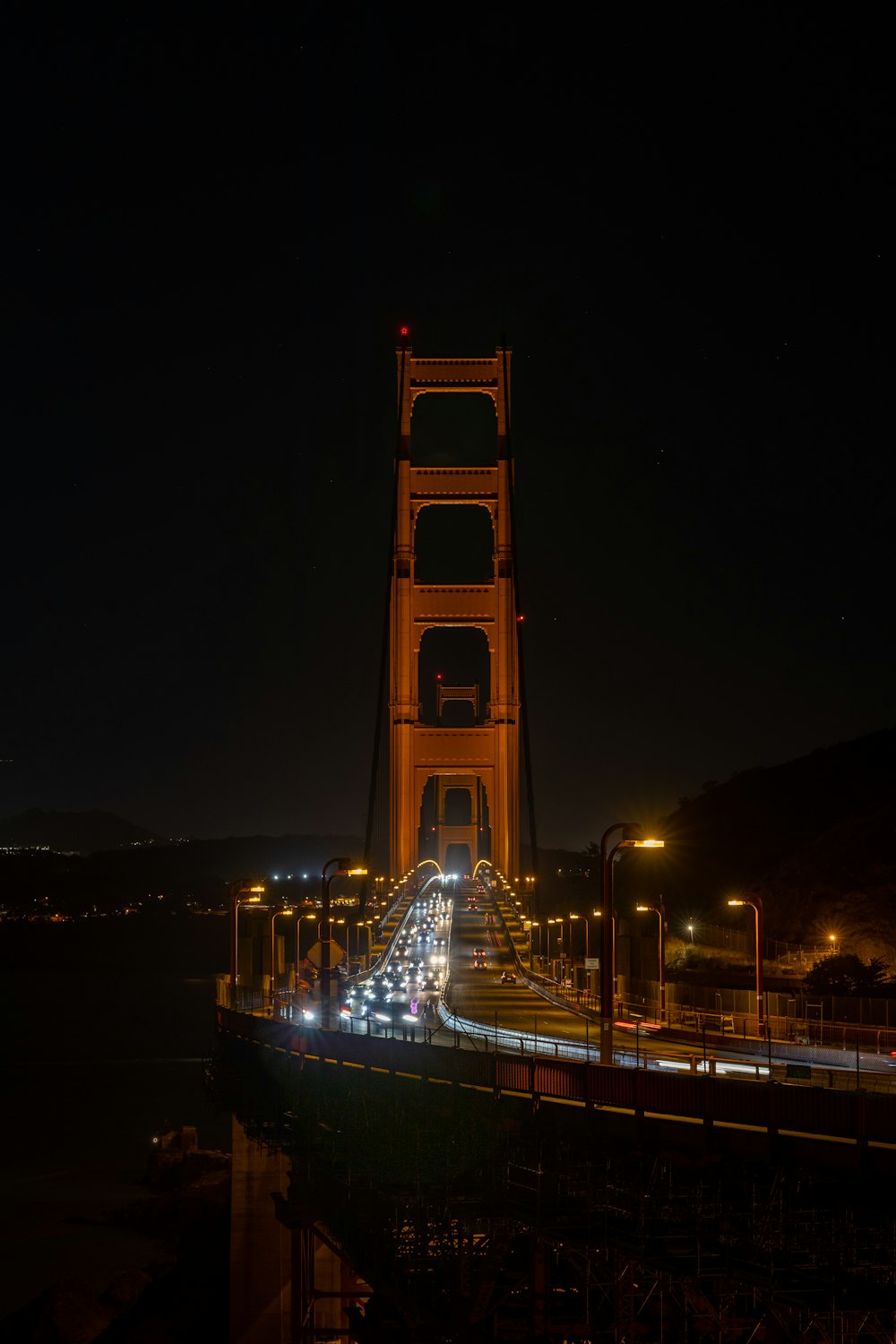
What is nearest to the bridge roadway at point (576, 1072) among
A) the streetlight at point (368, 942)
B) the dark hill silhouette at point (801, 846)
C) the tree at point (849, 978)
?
the tree at point (849, 978)

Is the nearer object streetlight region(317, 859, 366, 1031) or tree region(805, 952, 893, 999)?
streetlight region(317, 859, 366, 1031)

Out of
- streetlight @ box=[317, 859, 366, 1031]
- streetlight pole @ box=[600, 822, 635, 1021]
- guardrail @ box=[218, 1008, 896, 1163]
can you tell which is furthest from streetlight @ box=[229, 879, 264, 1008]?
streetlight pole @ box=[600, 822, 635, 1021]

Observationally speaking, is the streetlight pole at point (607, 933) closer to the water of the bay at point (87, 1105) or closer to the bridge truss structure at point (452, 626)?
the water of the bay at point (87, 1105)

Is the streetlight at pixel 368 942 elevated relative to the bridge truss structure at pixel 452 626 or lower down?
lower down

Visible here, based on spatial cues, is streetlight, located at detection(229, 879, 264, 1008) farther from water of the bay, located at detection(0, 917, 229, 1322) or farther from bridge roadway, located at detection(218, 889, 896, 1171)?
water of the bay, located at detection(0, 917, 229, 1322)

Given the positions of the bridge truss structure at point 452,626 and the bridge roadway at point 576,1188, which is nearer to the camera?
the bridge roadway at point 576,1188

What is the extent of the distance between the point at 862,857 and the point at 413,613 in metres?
29.0

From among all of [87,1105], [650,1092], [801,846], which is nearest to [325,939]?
[650,1092]

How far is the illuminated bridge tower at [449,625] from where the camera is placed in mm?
72875

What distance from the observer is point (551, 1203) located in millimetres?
18578

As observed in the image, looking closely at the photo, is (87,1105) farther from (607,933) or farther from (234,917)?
(607,933)

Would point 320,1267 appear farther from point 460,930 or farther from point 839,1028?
point 460,930

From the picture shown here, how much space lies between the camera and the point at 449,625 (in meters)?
76.5

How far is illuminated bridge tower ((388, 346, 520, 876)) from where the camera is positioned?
239 feet
